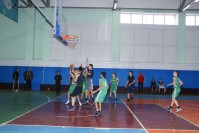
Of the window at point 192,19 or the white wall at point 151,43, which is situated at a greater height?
the window at point 192,19

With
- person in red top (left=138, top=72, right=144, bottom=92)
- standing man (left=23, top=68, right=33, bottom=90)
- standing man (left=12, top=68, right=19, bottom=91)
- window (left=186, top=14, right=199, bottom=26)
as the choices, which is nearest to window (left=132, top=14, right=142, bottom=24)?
window (left=186, top=14, right=199, bottom=26)

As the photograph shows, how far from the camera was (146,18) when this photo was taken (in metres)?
27.3

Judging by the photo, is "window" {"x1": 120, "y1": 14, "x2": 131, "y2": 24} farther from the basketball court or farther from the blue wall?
the blue wall

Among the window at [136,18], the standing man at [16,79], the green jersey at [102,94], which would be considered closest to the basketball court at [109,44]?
the window at [136,18]

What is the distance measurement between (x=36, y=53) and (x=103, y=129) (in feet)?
67.5

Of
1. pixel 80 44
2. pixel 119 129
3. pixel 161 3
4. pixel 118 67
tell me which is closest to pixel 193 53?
pixel 161 3

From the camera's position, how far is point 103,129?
801cm

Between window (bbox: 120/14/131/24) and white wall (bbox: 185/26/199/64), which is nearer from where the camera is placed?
white wall (bbox: 185/26/199/64)

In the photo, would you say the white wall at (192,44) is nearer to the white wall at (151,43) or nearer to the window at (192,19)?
the window at (192,19)

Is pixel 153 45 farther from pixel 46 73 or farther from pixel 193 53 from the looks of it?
pixel 46 73

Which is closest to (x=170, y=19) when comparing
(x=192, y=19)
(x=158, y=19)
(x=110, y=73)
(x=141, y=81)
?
(x=158, y=19)

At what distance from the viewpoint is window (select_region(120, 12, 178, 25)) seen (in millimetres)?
27234

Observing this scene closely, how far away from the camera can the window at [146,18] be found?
27.2m

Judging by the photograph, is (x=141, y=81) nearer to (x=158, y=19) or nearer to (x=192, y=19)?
(x=158, y=19)
